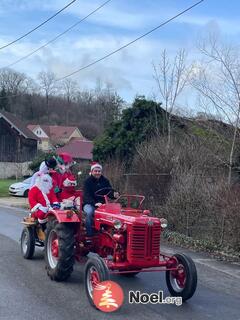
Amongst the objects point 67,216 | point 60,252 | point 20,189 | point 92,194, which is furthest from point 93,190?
point 20,189

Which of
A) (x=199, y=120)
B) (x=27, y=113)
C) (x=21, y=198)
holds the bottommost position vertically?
(x=21, y=198)

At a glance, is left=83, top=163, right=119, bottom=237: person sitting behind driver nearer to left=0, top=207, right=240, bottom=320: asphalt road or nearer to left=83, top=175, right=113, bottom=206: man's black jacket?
left=83, top=175, right=113, bottom=206: man's black jacket

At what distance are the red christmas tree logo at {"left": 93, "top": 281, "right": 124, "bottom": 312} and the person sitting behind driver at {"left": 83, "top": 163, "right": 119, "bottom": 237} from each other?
155 centimetres

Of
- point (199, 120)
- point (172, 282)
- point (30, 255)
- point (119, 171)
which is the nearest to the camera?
point (172, 282)

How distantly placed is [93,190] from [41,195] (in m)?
1.70

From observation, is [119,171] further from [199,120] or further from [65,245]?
[65,245]

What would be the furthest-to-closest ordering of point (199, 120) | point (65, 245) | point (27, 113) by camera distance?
point (27, 113)
point (199, 120)
point (65, 245)

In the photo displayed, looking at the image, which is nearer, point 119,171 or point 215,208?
point 215,208

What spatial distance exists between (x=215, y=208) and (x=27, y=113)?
4142 inches

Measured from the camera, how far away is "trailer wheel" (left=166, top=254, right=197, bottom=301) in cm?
757

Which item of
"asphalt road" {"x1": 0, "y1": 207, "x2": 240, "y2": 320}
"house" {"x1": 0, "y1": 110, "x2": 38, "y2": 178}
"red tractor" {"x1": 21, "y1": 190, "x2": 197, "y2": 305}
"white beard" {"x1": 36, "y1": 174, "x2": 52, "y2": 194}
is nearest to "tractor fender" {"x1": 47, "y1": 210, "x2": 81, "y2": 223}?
"red tractor" {"x1": 21, "y1": 190, "x2": 197, "y2": 305}

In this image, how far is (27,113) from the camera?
11519 cm

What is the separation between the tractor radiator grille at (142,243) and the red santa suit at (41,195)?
2922mm

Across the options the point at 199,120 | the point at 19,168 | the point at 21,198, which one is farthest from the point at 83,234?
the point at 19,168
